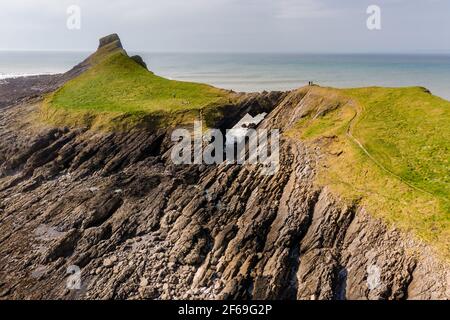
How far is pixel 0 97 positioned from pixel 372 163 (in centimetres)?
11214

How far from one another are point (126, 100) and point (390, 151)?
145 ft

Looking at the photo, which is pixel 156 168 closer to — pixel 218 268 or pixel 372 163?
pixel 218 268

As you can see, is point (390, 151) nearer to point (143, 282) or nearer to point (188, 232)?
point (188, 232)

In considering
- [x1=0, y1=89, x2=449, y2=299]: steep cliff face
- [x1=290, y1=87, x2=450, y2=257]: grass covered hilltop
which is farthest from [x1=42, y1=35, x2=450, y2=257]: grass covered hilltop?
[x1=0, y1=89, x2=449, y2=299]: steep cliff face

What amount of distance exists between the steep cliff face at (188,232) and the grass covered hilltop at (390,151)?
156cm

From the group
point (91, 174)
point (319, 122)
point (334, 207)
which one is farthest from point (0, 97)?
point (334, 207)

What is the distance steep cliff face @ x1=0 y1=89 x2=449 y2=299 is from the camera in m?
32.6

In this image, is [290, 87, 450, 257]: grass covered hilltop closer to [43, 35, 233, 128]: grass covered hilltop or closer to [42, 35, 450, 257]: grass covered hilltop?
[42, 35, 450, 257]: grass covered hilltop

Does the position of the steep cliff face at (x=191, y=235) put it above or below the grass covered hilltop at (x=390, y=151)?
below

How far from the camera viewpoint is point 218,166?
163 feet

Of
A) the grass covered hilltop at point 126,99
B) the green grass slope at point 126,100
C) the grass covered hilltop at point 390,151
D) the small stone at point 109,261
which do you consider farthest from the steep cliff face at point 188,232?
the grass covered hilltop at point 126,99

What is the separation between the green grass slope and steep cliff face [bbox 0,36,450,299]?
501 centimetres

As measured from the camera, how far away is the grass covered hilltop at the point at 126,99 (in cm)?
6000

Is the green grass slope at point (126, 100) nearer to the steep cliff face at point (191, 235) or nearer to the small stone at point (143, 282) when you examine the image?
the steep cliff face at point (191, 235)
